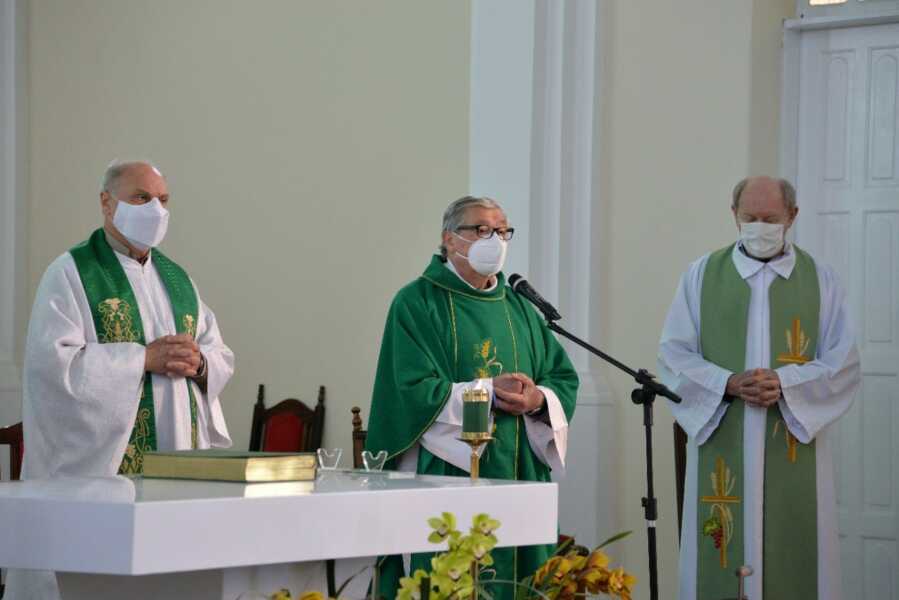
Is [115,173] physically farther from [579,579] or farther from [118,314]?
[579,579]

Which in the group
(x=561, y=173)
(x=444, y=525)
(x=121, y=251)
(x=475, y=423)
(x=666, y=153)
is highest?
(x=666, y=153)

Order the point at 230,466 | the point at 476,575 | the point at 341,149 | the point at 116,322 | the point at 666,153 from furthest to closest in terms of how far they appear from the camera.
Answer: the point at 341,149 → the point at 666,153 → the point at 116,322 → the point at 230,466 → the point at 476,575

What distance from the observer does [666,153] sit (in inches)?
282

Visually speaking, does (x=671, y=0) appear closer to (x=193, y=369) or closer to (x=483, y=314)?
(x=483, y=314)

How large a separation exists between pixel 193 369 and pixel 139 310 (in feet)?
1.07

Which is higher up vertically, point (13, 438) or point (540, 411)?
point (540, 411)

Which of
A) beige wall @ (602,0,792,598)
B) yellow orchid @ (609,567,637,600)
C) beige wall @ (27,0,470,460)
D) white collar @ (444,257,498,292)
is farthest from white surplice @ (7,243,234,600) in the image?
beige wall @ (27,0,470,460)

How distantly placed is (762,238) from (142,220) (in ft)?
7.90

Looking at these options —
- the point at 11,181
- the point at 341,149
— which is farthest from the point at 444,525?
the point at 11,181

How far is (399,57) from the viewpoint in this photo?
798 cm

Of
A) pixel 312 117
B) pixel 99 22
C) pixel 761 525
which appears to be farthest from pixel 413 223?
pixel 761 525

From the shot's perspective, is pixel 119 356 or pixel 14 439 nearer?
pixel 119 356

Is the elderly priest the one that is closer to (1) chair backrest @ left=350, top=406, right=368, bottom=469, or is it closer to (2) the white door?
(1) chair backrest @ left=350, top=406, right=368, bottom=469

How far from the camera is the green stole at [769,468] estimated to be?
5.61m
